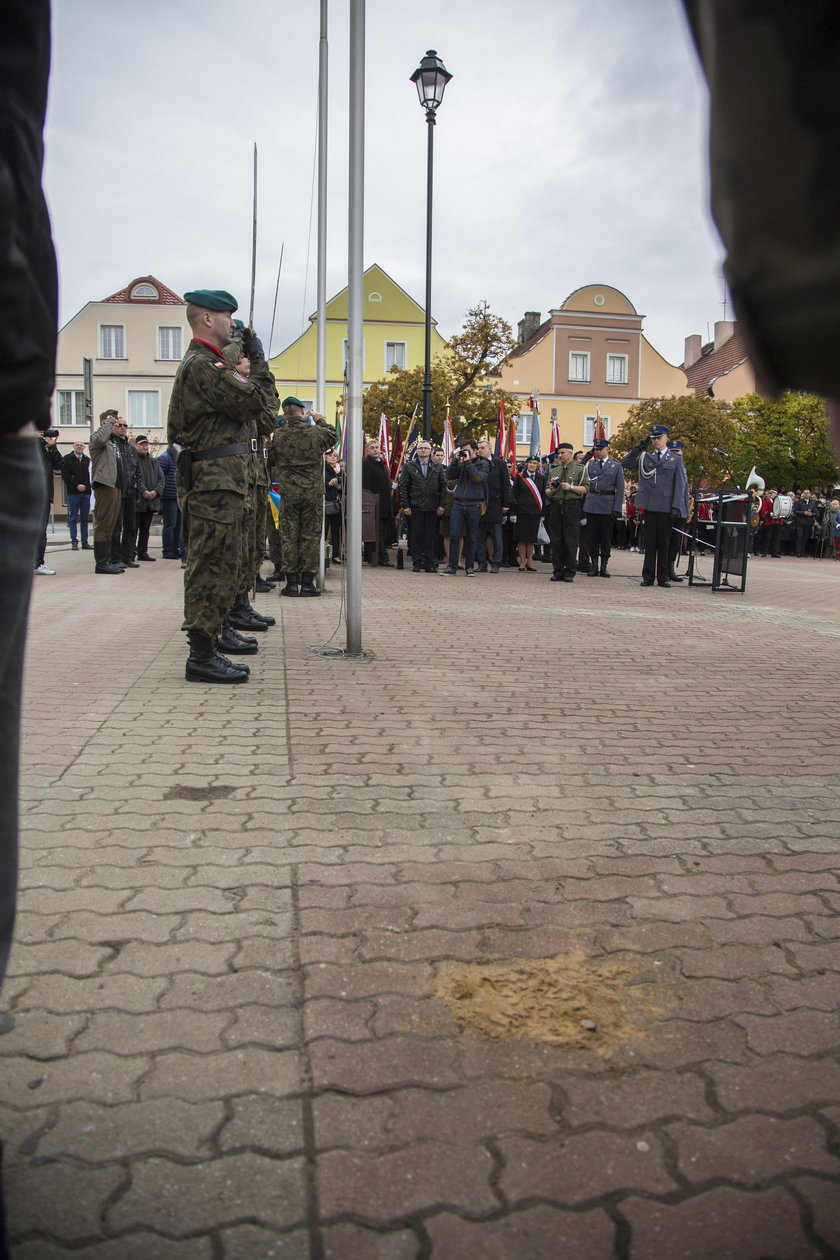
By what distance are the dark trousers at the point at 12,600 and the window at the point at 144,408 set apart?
5980cm

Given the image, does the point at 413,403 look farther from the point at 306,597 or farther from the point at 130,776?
the point at 130,776

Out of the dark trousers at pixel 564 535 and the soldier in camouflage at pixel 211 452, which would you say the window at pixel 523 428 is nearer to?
the dark trousers at pixel 564 535

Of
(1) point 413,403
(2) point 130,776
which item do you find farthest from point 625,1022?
(1) point 413,403

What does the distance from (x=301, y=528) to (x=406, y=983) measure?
10433mm

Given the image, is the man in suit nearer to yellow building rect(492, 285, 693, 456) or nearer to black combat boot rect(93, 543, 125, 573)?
black combat boot rect(93, 543, 125, 573)

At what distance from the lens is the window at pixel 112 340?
59.5 metres

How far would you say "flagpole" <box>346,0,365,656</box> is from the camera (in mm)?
7629

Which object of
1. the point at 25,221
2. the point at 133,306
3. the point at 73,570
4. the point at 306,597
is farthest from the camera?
the point at 133,306

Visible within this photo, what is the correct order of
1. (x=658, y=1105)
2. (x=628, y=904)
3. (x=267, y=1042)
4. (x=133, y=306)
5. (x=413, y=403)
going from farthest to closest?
(x=133, y=306) → (x=413, y=403) → (x=628, y=904) → (x=267, y=1042) → (x=658, y=1105)

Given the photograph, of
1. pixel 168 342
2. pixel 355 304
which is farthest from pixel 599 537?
pixel 168 342

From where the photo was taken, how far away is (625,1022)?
241 cm

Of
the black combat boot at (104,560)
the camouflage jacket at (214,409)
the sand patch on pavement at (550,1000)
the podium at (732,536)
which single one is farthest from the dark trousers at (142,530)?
the sand patch on pavement at (550,1000)

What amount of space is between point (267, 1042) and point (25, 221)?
5.64ft

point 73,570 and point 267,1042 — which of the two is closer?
point 267,1042
